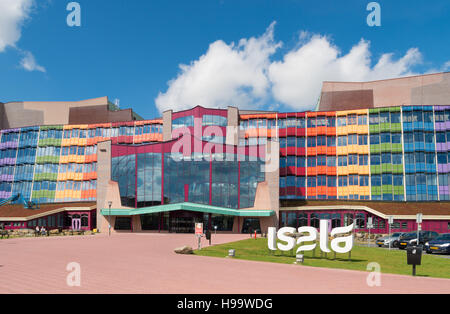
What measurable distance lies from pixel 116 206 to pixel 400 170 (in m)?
46.5

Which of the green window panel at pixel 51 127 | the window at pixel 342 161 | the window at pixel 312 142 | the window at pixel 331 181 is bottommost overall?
the window at pixel 331 181

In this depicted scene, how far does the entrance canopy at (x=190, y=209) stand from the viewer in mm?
53844

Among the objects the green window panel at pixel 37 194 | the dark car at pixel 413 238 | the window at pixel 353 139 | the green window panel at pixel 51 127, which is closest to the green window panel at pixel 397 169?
the window at pixel 353 139

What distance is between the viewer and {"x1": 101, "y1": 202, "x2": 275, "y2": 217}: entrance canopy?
53.8 m

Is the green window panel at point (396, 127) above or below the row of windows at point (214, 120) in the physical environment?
below

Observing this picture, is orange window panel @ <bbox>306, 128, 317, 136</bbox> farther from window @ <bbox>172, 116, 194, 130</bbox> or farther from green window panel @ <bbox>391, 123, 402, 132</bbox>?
window @ <bbox>172, 116, 194, 130</bbox>

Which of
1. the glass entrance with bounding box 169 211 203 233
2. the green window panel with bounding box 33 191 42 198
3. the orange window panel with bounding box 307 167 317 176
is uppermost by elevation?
the orange window panel with bounding box 307 167 317 176

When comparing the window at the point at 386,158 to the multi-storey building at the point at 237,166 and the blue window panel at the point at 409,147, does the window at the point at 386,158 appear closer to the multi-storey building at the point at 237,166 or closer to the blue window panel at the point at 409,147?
the multi-storey building at the point at 237,166

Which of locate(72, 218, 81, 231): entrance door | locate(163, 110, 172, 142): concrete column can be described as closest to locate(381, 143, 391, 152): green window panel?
locate(163, 110, 172, 142): concrete column

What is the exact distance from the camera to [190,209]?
53562 mm

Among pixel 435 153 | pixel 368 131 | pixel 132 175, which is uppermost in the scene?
pixel 368 131
